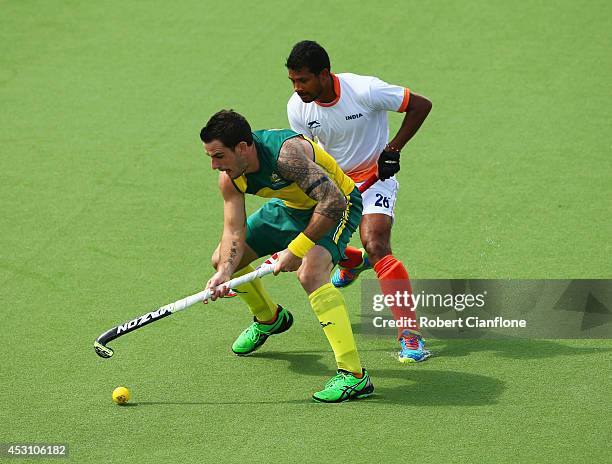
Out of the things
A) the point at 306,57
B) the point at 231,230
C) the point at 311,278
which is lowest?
the point at 311,278

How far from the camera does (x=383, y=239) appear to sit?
6980mm

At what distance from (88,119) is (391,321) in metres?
4.38

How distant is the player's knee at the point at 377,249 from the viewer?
22.8ft

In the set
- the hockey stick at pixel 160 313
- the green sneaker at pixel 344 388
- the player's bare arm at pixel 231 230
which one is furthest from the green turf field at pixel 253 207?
the player's bare arm at pixel 231 230

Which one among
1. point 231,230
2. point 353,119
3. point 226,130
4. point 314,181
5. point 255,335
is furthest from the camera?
point 353,119

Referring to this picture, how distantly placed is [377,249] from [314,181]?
1.01 meters

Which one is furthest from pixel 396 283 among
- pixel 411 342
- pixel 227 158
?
pixel 227 158

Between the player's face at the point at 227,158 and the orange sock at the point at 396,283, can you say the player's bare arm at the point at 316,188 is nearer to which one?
the player's face at the point at 227,158

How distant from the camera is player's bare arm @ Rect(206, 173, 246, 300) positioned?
6.36 meters

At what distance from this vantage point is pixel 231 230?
6441 millimetres

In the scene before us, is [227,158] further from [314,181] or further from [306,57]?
[306,57]

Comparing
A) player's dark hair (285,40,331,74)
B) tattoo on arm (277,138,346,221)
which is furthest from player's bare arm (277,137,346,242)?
player's dark hair (285,40,331,74)

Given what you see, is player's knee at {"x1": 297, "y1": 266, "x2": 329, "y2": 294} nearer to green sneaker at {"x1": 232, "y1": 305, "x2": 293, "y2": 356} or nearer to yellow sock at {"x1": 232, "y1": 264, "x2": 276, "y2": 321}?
yellow sock at {"x1": 232, "y1": 264, "x2": 276, "y2": 321}

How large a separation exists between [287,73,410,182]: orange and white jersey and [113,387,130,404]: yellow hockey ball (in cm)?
216
